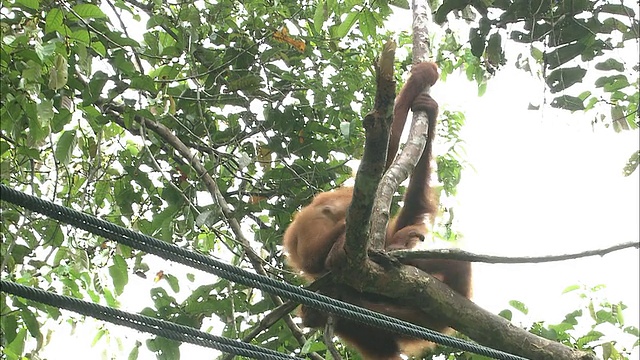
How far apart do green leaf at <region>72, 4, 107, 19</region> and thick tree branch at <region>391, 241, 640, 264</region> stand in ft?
5.34

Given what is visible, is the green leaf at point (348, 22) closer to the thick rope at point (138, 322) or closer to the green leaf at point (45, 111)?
the green leaf at point (45, 111)

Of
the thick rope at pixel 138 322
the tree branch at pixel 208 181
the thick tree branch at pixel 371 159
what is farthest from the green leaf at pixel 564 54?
the thick rope at pixel 138 322

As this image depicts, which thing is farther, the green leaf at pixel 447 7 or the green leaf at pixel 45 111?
the green leaf at pixel 447 7

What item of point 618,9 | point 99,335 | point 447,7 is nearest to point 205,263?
point 447,7

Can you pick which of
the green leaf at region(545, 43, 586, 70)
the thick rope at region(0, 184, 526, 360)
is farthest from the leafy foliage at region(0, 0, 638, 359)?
the thick rope at region(0, 184, 526, 360)

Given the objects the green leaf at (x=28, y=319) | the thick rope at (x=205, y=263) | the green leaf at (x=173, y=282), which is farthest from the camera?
the green leaf at (x=173, y=282)

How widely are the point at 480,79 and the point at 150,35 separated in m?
2.04

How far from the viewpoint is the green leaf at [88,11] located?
304 centimetres

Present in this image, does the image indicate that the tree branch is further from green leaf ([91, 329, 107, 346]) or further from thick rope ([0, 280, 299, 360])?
thick rope ([0, 280, 299, 360])

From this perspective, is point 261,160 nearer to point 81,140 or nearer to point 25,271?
point 81,140

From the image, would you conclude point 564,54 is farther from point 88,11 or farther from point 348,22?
point 88,11

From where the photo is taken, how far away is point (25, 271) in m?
3.85

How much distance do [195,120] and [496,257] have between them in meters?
2.26

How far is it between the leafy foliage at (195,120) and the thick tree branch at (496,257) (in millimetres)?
963
